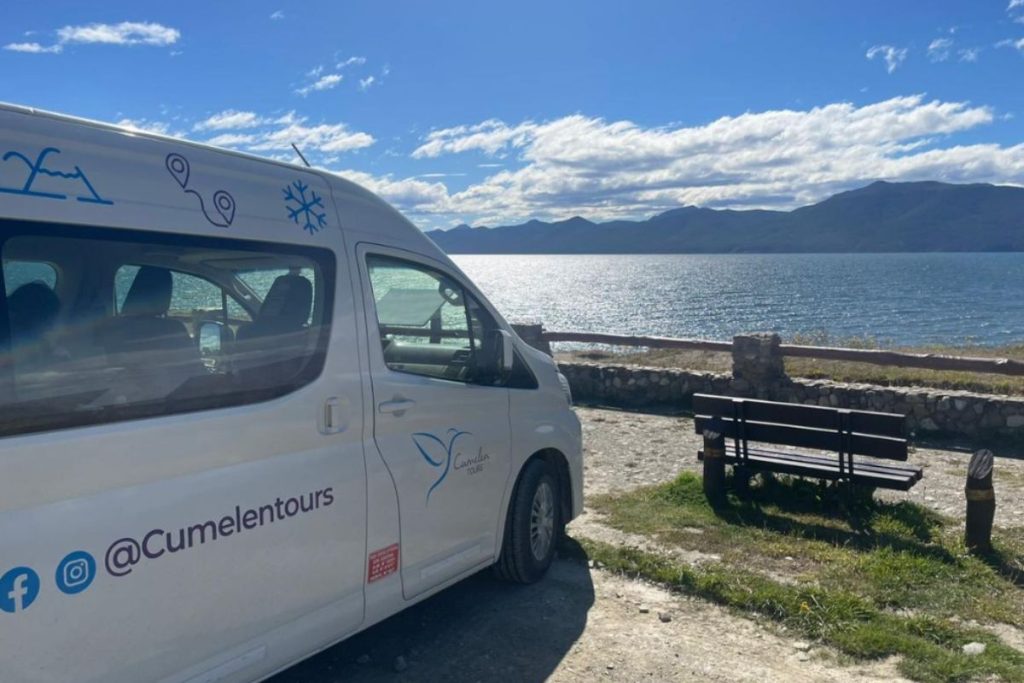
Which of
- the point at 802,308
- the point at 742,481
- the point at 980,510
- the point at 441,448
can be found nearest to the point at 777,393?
the point at 742,481

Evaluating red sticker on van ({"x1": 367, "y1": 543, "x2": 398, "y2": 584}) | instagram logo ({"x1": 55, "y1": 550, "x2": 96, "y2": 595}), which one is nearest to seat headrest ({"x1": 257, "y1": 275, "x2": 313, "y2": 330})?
red sticker on van ({"x1": 367, "y1": 543, "x2": 398, "y2": 584})

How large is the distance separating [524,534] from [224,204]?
267cm

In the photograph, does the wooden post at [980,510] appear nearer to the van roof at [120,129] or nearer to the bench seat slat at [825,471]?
the bench seat slat at [825,471]

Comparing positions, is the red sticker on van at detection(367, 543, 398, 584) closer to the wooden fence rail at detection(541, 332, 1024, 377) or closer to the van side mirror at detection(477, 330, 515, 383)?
the van side mirror at detection(477, 330, 515, 383)

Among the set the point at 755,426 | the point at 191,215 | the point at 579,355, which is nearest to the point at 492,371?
the point at 191,215

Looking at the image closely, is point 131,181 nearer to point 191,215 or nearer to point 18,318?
point 191,215

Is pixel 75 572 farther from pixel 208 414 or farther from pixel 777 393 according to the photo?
pixel 777 393

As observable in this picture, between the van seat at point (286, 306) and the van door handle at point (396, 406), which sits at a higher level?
the van seat at point (286, 306)

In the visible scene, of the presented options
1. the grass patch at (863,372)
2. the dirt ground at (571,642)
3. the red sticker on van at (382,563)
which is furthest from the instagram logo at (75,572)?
the grass patch at (863,372)

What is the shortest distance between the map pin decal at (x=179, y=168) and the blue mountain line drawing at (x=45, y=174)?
0.35 m

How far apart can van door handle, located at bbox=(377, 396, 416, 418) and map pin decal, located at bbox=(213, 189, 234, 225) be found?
103 centimetres

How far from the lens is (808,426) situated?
6.66 m

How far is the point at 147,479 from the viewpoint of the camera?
2.72 metres

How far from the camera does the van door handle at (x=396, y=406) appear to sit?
3.73 meters
